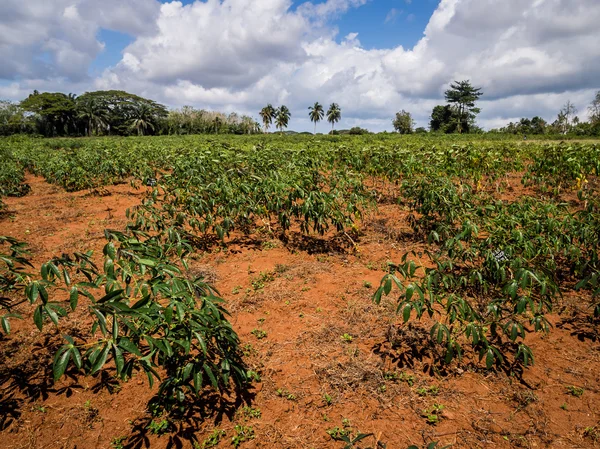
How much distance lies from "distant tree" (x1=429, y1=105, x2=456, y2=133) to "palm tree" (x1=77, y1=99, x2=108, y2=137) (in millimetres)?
50030

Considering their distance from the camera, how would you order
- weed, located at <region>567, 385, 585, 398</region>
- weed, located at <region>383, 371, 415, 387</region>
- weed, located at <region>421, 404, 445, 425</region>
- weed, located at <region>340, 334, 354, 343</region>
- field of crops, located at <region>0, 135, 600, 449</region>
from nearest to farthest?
field of crops, located at <region>0, 135, 600, 449</region> → weed, located at <region>421, 404, 445, 425</region> → weed, located at <region>567, 385, 585, 398</region> → weed, located at <region>383, 371, 415, 387</region> → weed, located at <region>340, 334, 354, 343</region>

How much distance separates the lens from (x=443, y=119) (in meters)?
46.6

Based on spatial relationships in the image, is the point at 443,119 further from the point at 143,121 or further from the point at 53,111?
the point at 53,111

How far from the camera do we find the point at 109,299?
1255 millimetres

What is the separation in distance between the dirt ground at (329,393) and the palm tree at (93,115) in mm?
57237

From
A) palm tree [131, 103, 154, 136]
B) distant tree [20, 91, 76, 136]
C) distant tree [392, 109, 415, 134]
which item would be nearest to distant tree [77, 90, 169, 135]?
palm tree [131, 103, 154, 136]

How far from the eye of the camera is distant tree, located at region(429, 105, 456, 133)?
142 feet

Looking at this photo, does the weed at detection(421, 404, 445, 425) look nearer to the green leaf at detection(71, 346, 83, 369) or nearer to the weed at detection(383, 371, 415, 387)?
the weed at detection(383, 371, 415, 387)

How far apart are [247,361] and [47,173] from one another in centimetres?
1064

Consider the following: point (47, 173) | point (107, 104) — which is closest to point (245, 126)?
point (107, 104)

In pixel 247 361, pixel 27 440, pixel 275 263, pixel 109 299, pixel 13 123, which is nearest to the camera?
pixel 109 299

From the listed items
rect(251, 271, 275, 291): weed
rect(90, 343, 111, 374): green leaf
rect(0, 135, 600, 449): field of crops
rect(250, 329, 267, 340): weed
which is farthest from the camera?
A: rect(251, 271, 275, 291): weed

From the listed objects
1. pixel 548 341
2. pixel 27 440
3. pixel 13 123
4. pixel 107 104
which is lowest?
pixel 27 440

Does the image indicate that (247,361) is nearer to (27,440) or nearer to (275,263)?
(27,440)
